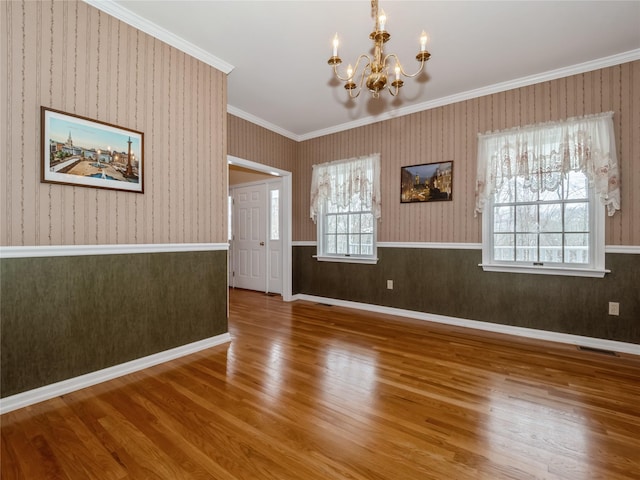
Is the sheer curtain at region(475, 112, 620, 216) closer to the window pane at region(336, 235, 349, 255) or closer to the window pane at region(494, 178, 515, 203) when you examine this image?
the window pane at region(494, 178, 515, 203)

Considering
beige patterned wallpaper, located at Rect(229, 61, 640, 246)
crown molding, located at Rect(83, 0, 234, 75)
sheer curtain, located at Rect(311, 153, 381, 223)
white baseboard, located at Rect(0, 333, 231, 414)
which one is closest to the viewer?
white baseboard, located at Rect(0, 333, 231, 414)

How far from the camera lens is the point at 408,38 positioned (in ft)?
8.86

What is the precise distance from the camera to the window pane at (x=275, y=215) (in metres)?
5.55

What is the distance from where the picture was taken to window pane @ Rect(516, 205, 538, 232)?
335cm

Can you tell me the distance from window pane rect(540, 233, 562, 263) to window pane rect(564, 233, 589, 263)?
0.06m

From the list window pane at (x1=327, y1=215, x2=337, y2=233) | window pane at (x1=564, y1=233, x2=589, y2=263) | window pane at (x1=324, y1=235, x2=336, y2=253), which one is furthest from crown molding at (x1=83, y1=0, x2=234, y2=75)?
window pane at (x1=564, y1=233, x2=589, y2=263)

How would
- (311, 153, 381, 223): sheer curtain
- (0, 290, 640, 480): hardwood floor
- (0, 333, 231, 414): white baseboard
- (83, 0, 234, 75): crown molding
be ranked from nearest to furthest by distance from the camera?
(0, 290, 640, 480): hardwood floor → (0, 333, 231, 414): white baseboard → (83, 0, 234, 75): crown molding → (311, 153, 381, 223): sheer curtain

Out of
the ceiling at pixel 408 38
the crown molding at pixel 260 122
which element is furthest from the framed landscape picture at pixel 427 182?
the crown molding at pixel 260 122

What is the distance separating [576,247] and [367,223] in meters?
2.42

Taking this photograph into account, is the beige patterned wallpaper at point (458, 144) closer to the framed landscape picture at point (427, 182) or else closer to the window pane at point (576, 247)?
the framed landscape picture at point (427, 182)

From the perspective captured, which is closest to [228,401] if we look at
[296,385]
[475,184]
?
[296,385]

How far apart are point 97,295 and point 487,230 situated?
12.7ft

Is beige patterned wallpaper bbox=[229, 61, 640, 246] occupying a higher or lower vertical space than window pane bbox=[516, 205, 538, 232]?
higher

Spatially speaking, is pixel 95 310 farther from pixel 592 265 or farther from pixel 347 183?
pixel 592 265
